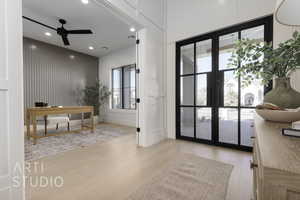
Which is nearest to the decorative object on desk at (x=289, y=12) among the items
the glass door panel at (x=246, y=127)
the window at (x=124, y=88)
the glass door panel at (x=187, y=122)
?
the glass door panel at (x=246, y=127)

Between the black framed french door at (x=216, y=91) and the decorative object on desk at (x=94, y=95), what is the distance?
3.39 m

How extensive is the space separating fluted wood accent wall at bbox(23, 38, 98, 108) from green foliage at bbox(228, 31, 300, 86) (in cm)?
525

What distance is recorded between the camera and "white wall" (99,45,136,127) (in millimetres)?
4762

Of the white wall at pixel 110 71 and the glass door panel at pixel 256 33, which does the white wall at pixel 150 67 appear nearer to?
the glass door panel at pixel 256 33

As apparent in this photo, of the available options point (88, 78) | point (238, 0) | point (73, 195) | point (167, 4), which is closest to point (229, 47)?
point (238, 0)

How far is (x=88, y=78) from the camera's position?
216 inches

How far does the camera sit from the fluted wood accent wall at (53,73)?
4068 millimetres

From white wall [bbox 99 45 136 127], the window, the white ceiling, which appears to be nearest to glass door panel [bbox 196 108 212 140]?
the white ceiling

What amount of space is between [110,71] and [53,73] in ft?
6.23

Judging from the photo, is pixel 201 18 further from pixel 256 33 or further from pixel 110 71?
pixel 110 71

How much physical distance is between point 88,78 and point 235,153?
5.38 metres

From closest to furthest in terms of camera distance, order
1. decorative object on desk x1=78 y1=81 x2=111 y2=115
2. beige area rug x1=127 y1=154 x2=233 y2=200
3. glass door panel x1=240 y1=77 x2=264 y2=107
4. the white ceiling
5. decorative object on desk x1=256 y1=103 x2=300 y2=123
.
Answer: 1. decorative object on desk x1=256 y1=103 x2=300 y2=123
2. beige area rug x1=127 y1=154 x2=233 y2=200
3. glass door panel x1=240 y1=77 x2=264 y2=107
4. the white ceiling
5. decorative object on desk x1=78 y1=81 x2=111 y2=115

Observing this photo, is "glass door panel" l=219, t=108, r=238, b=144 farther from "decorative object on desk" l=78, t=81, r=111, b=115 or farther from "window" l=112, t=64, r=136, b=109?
"decorative object on desk" l=78, t=81, r=111, b=115

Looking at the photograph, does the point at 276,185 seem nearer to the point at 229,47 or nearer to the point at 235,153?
the point at 235,153
